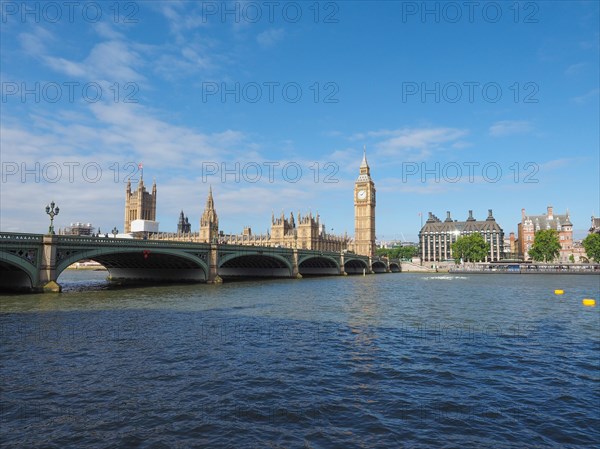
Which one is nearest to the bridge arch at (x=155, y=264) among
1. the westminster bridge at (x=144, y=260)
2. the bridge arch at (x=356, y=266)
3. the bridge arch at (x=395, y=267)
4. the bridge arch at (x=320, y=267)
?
the westminster bridge at (x=144, y=260)

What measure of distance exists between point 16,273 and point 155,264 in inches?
1006

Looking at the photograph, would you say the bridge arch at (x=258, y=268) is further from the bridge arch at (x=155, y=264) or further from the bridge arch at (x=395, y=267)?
the bridge arch at (x=395, y=267)

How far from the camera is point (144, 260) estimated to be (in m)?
69.3

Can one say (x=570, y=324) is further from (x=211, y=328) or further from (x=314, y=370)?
(x=211, y=328)

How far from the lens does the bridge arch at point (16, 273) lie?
41.6 m

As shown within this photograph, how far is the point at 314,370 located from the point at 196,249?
50.6 metres

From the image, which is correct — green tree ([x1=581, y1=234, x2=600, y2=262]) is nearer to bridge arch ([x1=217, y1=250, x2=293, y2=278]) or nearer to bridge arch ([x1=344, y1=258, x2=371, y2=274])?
Result: bridge arch ([x1=344, y1=258, x2=371, y2=274])

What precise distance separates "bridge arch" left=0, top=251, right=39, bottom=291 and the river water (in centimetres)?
1168

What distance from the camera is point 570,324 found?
31.6 m

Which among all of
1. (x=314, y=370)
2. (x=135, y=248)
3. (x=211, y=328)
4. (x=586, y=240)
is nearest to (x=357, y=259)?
(x=586, y=240)

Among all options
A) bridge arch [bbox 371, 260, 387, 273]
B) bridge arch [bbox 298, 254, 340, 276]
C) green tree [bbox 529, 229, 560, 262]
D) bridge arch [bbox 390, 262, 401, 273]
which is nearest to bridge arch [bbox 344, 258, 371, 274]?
bridge arch [bbox 371, 260, 387, 273]

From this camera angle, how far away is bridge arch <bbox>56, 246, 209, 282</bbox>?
195 feet

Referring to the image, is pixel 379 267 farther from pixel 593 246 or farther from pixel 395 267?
pixel 593 246

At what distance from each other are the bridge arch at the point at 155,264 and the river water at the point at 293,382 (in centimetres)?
2772
